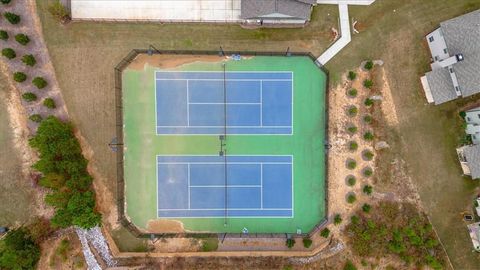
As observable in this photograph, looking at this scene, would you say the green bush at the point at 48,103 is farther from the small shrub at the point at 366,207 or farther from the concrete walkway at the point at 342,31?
the small shrub at the point at 366,207

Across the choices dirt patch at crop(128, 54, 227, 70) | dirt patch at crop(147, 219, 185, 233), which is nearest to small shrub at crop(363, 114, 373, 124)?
dirt patch at crop(128, 54, 227, 70)

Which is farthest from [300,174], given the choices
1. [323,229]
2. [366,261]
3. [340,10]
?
[340,10]

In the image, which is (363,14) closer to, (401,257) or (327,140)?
(327,140)

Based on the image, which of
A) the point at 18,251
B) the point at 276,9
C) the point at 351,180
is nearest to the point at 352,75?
the point at 276,9

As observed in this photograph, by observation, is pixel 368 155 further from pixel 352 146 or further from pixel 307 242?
pixel 307 242

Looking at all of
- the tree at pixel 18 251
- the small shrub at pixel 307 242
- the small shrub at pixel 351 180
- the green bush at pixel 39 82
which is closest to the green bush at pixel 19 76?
the green bush at pixel 39 82
